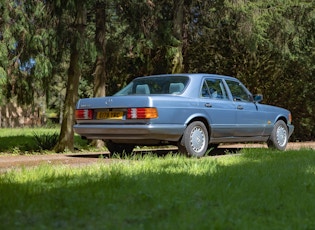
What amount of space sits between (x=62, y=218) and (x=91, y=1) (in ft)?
30.9

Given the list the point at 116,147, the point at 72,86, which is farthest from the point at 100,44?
the point at 116,147

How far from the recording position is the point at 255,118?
32.3 ft

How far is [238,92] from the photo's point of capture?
995 centimetres

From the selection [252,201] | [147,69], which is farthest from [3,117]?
[252,201]

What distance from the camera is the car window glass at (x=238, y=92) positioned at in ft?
32.0

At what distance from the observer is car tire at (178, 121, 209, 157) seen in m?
8.12

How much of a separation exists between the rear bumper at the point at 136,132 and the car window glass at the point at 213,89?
1203 mm

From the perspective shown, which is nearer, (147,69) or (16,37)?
(16,37)

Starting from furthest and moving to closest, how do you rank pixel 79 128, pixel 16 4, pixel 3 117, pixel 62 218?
pixel 3 117 → pixel 16 4 → pixel 79 128 → pixel 62 218

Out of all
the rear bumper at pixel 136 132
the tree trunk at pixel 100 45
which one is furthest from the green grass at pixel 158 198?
the tree trunk at pixel 100 45

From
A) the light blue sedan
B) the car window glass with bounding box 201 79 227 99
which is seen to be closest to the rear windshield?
the light blue sedan

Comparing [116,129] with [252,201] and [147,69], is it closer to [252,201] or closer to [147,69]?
[252,201]

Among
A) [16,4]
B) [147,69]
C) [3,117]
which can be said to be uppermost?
[16,4]

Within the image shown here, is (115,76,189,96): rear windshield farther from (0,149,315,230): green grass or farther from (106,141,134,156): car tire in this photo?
(0,149,315,230): green grass
